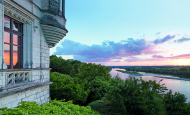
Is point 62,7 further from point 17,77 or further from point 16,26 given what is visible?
point 17,77

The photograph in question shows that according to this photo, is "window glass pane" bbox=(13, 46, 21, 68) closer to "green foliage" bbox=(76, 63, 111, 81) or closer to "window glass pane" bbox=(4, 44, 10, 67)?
"window glass pane" bbox=(4, 44, 10, 67)

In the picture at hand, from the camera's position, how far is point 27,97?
480 centimetres

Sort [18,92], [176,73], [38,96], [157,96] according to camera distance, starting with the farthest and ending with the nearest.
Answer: [176,73]
[157,96]
[38,96]
[18,92]

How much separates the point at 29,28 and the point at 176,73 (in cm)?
6895

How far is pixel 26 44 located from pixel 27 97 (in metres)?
2.41

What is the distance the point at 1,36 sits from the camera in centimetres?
373

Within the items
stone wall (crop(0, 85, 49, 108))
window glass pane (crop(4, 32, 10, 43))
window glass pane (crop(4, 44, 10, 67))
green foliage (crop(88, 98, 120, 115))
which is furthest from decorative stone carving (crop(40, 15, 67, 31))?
green foliage (crop(88, 98, 120, 115))

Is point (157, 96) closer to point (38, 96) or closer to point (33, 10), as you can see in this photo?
point (38, 96)

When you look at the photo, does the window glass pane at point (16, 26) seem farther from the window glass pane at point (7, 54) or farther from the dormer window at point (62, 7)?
the dormer window at point (62, 7)

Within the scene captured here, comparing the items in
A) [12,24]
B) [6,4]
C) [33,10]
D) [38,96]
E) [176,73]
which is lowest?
[176,73]

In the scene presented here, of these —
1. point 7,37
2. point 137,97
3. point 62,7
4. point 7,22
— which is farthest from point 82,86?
point 7,22

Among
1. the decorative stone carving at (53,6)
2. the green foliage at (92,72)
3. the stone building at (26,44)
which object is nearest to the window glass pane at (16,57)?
the stone building at (26,44)

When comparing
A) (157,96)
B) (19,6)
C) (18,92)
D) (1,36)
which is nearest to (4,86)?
(18,92)

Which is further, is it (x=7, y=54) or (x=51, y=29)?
(x=51, y=29)
